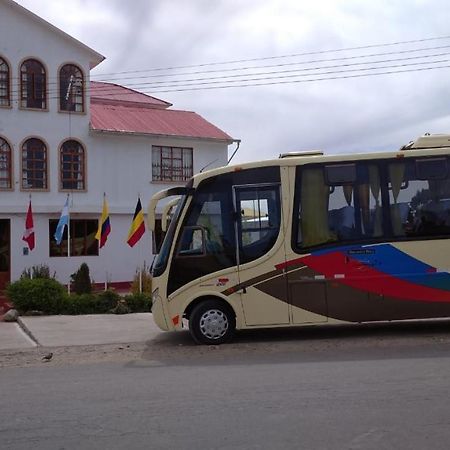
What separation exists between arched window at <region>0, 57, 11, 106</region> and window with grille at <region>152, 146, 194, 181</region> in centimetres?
601

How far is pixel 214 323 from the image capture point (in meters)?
10.6

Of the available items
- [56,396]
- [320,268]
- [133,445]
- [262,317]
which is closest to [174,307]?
[262,317]

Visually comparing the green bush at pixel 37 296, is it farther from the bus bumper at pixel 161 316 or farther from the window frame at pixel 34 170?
the window frame at pixel 34 170

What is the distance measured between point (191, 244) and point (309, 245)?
1945 millimetres

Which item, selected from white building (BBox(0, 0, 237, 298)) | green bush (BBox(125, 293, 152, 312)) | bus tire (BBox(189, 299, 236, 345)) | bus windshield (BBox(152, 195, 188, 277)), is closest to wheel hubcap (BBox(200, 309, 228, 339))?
bus tire (BBox(189, 299, 236, 345))

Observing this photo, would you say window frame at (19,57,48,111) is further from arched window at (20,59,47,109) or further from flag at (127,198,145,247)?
flag at (127,198,145,247)

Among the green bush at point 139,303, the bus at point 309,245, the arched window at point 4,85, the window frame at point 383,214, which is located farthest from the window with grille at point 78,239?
the window frame at point 383,214

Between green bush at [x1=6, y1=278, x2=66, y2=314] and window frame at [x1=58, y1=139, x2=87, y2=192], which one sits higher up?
window frame at [x1=58, y1=139, x2=87, y2=192]

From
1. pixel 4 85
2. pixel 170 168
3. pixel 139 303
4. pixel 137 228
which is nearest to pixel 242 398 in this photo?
pixel 139 303

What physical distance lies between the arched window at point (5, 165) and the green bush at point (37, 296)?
7.38 metres

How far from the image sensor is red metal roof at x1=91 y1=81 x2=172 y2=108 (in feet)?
97.3

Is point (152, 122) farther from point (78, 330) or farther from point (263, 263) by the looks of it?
point (263, 263)

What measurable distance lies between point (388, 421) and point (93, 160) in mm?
20978

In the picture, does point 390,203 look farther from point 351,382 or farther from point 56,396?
point 56,396
